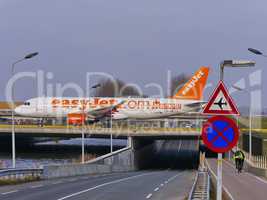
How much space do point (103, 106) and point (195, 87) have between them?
17.7 meters

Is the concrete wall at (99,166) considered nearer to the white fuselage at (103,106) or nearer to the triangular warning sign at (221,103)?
the white fuselage at (103,106)

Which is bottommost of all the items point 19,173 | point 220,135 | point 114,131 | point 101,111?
point 114,131

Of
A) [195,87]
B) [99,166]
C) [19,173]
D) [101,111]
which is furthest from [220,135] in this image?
[195,87]

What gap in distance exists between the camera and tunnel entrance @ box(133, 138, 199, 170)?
75.6m

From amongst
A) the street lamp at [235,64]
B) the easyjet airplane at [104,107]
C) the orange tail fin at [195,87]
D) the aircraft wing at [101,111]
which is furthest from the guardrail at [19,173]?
the orange tail fin at [195,87]

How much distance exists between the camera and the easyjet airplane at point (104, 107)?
265 feet

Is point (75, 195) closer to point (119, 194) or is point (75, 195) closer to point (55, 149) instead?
point (119, 194)

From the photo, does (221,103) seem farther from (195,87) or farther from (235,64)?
(195,87)

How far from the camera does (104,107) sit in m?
81.8

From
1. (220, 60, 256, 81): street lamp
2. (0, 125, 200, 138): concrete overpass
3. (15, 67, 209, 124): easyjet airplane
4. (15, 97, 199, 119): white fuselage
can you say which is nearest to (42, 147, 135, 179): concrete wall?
(0, 125, 200, 138): concrete overpass

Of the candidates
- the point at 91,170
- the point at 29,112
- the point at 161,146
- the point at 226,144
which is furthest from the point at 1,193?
the point at 161,146

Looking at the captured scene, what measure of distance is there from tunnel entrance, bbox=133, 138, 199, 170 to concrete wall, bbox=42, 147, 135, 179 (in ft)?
21.9

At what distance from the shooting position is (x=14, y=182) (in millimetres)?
28156

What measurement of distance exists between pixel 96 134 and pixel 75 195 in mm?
50711
